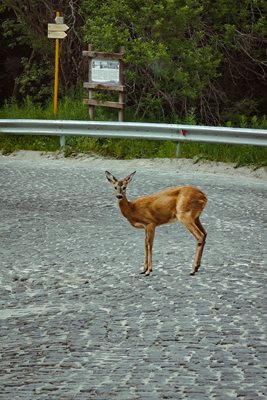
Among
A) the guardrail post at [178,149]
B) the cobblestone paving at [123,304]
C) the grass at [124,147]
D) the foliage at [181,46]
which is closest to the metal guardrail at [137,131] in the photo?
the guardrail post at [178,149]

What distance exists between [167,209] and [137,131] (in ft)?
44.6

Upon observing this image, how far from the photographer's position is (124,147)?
22.9m

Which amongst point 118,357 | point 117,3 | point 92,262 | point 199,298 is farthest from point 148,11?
point 118,357

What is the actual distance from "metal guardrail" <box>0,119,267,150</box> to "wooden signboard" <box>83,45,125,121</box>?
2.05 metres

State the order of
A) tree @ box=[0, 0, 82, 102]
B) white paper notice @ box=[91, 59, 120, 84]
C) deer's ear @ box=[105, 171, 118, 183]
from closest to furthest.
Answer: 1. deer's ear @ box=[105, 171, 118, 183]
2. white paper notice @ box=[91, 59, 120, 84]
3. tree @ box=[0, 0, 82, 102]

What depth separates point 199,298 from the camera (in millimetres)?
10164

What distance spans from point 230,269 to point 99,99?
14.4m

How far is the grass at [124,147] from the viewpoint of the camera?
2153cm

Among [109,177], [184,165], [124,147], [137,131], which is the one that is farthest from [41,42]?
[109,177]

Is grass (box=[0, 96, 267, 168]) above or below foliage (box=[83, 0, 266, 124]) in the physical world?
below

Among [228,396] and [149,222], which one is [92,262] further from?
[228,396]

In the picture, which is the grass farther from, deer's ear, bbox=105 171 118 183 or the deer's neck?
deer's ear, bbox=105 171 118 183

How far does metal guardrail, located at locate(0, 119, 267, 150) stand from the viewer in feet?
69.1

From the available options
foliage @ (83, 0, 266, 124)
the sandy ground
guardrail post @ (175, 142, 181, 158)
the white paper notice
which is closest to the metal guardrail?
A: guardrail post @ (175, 142, 181, 158)
